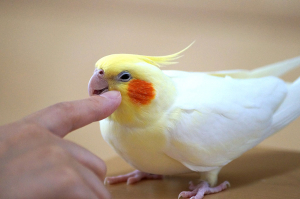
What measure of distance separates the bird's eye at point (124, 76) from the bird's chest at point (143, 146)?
163mm

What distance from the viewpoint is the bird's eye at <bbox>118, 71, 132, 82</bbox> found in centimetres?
91

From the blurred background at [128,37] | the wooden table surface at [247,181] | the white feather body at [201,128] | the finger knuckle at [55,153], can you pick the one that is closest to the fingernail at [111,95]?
the white feather body at [201,128]

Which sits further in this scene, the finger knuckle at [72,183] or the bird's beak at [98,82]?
the bird's beak at [98,82]

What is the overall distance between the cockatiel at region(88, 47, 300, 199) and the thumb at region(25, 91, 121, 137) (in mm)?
182

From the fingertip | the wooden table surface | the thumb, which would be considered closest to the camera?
the thumb

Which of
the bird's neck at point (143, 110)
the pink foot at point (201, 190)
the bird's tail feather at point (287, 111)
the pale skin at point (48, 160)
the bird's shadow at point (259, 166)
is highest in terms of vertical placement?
the pale skin at point (48, 160)

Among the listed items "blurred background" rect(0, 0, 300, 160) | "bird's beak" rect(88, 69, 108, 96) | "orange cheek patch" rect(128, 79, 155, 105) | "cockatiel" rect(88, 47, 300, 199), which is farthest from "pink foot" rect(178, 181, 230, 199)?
"blurred background" rect(0, 0, 300, 160)

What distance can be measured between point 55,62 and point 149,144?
1273mm

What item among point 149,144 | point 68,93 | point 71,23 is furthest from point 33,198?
point 71,23

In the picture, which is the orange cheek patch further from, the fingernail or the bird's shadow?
the bird's shadow

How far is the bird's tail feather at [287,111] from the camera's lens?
1.17m

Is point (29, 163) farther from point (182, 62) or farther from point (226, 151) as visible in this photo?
point (182, 62)

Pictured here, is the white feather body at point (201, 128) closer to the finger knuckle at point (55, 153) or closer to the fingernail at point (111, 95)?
the fingernail at point (111, 95)

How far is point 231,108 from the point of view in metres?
1.03
